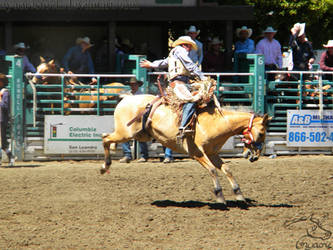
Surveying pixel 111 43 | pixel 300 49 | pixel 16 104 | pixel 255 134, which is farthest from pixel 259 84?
pixel 255 134

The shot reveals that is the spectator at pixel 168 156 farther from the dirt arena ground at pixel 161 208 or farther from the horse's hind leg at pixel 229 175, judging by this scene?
the horse's hind leg at pixel 229 175

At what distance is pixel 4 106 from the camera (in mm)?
13445

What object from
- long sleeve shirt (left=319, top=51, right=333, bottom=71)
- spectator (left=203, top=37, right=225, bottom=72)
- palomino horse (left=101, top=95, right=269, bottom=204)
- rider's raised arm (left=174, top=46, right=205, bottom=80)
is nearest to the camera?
palomino horse (left=101, top=95, right=269, bottom=204)

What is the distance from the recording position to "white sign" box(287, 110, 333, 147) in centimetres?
1511

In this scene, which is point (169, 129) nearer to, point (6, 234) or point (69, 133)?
point (6, 234)

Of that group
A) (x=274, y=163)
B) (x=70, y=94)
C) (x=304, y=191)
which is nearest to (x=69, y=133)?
(x=70, y=94)

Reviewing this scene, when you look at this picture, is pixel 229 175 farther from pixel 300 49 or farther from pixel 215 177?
pixel 300 49

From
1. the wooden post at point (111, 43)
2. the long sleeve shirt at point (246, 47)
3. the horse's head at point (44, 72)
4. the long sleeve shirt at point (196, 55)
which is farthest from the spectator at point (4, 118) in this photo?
the long sleeve shirt at point (246, 47)

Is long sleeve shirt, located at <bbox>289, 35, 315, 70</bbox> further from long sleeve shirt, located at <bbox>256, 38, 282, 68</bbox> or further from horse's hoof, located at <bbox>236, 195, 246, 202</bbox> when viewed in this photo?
horse's hoof, located at <bbox>236, 195, 246, 202</bbox>

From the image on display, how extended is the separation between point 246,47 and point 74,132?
180 inches

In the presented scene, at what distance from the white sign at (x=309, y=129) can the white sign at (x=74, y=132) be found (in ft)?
Result: 12.8

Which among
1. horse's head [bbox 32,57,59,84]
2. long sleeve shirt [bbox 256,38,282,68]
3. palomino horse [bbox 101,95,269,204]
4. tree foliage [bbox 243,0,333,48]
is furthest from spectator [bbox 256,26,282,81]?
palomino horse [bbox 101,95,269,204]

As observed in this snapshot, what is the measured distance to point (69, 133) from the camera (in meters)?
14.3

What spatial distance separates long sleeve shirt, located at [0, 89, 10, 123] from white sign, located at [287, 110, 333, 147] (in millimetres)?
5882
